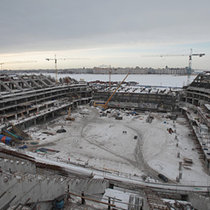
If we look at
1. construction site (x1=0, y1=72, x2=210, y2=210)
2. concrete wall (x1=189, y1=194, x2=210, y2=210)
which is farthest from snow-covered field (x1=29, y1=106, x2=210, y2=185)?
concrete wall (x1=189, y1=194, x2=210, y2=210)

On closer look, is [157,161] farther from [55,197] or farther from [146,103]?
[146,103]

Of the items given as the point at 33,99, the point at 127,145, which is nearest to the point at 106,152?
the point at 127,145

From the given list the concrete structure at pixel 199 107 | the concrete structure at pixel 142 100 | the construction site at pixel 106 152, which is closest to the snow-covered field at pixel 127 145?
the construction site at pixel 106 152

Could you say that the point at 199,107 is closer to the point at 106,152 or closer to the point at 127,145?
the point at 127,145

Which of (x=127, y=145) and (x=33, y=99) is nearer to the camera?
(x=127, y=145)

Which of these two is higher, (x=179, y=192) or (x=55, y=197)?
(x=55, y=197)

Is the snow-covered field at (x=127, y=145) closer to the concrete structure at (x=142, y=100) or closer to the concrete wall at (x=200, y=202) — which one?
the concrete wall at (x=200, y=202)

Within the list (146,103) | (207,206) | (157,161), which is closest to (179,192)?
(207,206)

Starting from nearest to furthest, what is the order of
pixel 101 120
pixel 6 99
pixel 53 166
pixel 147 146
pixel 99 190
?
1. pixel 99 190
2. pixel 53 166
3. pixel 147 146
4. pixel 6 99
5. pixel 101 120

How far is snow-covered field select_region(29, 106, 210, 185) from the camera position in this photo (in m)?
21.6

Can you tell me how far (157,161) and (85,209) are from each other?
15.6m

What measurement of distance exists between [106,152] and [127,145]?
14.2ft

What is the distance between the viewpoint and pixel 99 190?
49.9 feet

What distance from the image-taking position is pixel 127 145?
28.4m
